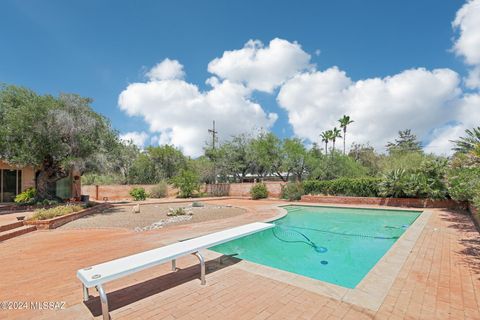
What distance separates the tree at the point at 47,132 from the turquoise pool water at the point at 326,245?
10.3 meters

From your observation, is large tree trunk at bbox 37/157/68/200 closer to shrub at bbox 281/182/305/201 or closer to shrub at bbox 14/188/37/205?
shrub at bbox 14/188/37/205

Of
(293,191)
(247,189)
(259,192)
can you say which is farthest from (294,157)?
(293,191)

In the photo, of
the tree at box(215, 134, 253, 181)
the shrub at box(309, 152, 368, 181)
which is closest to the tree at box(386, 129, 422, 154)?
the shrub at box(309, 152, 368, 181)

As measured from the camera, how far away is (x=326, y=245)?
24.8 feet

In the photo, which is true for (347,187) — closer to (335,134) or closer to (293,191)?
(293,191)

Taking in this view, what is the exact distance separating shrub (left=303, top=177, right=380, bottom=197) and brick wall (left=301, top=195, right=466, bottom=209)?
584 mm

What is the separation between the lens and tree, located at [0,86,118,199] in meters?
11.2

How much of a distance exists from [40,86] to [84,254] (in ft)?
42.0

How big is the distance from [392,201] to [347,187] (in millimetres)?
2986

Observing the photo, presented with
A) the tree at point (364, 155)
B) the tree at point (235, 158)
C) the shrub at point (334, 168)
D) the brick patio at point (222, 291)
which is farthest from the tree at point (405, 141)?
the brick patio at point (222, 291)

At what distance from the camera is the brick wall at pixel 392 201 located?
13.6 metres

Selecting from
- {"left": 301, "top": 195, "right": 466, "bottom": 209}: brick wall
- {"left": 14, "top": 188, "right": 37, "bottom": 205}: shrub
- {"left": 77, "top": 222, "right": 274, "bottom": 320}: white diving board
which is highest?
{"left": 77, "top": 222, "right": 274, "bottom": 320}: white diving board

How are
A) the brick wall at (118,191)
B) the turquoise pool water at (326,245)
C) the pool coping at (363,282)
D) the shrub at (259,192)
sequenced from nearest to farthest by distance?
1. the pool coping at (363,282)
2. the turquoise pool water at (326,245)
3. the shrub at (259,192)
4. the brick wall at (118,191)

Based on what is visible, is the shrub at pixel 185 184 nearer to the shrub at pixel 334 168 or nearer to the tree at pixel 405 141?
the shrub at pixel 334 168
